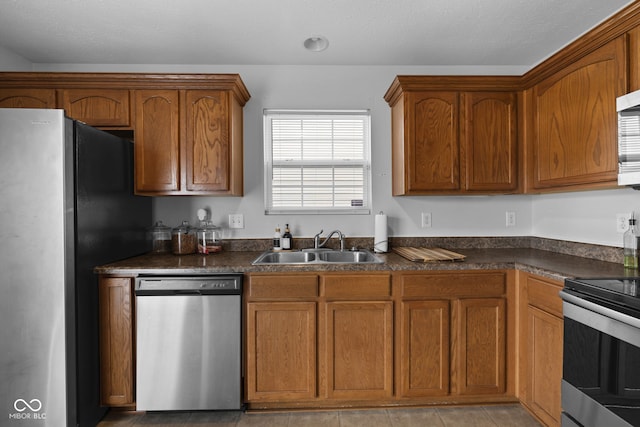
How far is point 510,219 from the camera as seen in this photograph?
9.65 ft

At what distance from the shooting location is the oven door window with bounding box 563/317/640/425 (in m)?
1.31

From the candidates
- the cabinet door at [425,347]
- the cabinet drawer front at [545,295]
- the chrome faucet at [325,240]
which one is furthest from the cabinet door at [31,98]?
the cabinet drawer front at [545,295]

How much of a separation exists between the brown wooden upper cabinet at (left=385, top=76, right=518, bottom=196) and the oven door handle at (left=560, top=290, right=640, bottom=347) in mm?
1071

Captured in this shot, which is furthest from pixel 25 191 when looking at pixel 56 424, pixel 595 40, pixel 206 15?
pixel 595 40

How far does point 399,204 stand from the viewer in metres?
2.94

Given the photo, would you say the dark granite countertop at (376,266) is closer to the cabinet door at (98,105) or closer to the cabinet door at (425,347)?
the cabinet door at (425,347)

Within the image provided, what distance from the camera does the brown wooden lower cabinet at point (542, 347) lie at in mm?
1832

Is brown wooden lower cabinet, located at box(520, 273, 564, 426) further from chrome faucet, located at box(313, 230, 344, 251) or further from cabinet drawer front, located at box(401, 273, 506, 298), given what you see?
chrome faucet, located at box(313, 230, 344, 251)

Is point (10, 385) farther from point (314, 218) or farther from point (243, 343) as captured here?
point (314, 218)

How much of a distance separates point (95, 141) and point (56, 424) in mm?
1577
